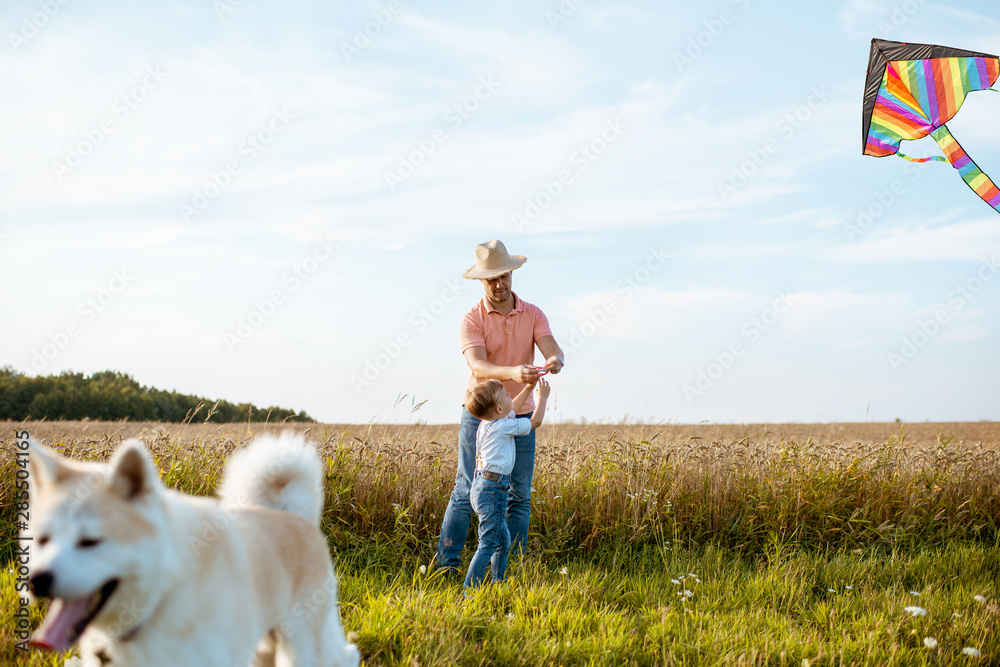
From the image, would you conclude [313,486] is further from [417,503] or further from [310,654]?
[417,503]

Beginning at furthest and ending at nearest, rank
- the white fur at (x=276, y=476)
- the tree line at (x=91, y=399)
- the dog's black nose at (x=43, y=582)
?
→ 1. the tree line at (x=91, y=399)
2. the white fur at (x=276, y=476)
3. the dog's black nose at (x=43, y=582)

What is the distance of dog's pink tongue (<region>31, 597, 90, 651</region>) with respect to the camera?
5.72 ft

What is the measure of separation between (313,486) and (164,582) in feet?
2.82

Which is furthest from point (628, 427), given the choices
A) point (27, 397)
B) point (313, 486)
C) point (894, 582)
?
point (27, 397)

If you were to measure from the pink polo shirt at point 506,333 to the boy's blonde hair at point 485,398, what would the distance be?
0.46 m

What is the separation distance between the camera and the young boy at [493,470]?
4695 mm

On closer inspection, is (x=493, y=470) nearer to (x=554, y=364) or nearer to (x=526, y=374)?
(x=526, y=374)

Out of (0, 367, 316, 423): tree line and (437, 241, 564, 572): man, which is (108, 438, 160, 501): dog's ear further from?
(0, 367, 316, 423): tree line

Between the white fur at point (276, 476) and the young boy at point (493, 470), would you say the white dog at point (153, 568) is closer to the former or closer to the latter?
the white fur at point (276, 476)

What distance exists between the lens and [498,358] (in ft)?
18.0

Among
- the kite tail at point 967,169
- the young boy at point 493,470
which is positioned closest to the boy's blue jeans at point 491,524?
the young boy at point 493,470

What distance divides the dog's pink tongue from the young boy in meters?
3.07

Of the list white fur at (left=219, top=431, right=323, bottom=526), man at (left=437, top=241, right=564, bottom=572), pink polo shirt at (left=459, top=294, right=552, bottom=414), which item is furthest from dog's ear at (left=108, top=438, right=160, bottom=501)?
pink polo shirt at (left=459, top=294, right=552, bottom=414)

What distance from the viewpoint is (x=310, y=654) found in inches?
97.8
